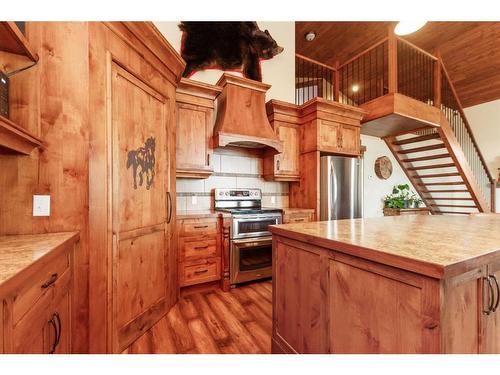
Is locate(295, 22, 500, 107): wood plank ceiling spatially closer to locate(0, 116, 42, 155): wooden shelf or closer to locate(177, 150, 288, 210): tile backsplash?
locate(177, 150, 288, 210): tile backsplash

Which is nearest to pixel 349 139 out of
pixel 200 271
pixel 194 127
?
pixel 194 127

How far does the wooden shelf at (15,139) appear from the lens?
3.39 ft

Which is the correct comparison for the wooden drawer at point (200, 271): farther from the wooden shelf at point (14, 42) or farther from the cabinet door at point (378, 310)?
the wooden shelf at point (14, 42)

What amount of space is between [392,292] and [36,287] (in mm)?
1379

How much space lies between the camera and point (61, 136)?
4.61ft

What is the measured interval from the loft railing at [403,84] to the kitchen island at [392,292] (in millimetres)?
4002

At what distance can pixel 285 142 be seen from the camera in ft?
11.5

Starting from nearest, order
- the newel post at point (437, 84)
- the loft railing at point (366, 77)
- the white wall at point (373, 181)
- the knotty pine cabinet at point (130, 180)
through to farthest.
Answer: the knotty pine cabinet at point (130, 180), the newel post at point (437, 84), the loft railing at point (366, 77), the white wall at point (373, 181)

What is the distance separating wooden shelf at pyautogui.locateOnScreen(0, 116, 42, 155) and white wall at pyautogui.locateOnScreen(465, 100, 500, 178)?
8309mm

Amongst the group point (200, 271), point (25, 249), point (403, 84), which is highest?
point (403, 84)

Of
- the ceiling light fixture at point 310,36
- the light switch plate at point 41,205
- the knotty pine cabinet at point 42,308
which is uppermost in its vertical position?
the ceiling light fixture at point 310,36

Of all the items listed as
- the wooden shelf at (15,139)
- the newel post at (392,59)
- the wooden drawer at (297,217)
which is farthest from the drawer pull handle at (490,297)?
the newel post at (392,59)

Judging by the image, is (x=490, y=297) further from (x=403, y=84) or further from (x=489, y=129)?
(x=489, y=129)
